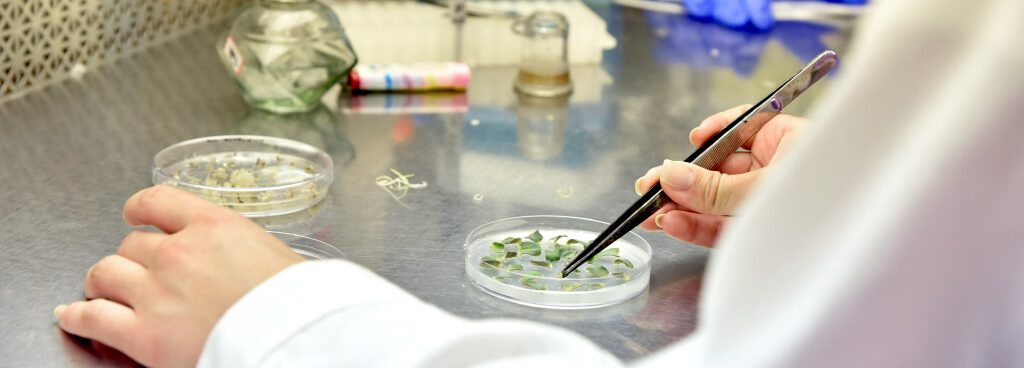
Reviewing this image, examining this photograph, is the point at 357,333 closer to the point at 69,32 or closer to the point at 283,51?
the point at 283,51

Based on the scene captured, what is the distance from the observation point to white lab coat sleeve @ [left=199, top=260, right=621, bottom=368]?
2.29ft

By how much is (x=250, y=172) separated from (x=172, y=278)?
50cm

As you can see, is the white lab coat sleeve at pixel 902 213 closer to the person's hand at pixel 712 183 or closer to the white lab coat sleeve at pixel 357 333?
the white lab coat sleeve at pixel 357 333

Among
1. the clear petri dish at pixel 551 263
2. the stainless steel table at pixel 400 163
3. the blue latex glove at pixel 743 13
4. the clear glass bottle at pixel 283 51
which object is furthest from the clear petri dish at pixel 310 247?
the blue latex glove at pixel 743 13

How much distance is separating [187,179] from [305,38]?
37cm

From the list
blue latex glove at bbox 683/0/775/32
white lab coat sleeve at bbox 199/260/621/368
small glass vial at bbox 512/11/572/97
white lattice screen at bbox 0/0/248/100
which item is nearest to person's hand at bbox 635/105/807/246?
white lab coat sleeve at bbox 199/260/621/368

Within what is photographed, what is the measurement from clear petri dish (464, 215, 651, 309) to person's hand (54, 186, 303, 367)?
0.27 m

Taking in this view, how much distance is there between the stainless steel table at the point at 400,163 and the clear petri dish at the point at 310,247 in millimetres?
24

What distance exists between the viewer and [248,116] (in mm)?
1660

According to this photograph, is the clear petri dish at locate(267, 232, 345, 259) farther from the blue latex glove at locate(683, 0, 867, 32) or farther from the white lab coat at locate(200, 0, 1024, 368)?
the blue latex glove at locate(683, 0, 867, 32)

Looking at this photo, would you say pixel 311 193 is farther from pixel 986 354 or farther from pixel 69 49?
pixel 986 354

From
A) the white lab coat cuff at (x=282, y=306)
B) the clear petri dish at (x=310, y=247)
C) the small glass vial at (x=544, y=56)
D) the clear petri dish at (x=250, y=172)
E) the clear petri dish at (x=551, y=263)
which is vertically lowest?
the small glass vial at (x=544, y=56)

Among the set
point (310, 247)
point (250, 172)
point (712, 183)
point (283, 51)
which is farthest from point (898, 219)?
point (283, 51)

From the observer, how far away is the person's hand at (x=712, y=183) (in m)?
1.15
